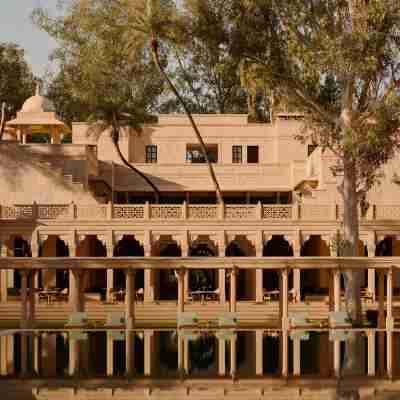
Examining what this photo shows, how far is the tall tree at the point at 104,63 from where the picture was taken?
104ft

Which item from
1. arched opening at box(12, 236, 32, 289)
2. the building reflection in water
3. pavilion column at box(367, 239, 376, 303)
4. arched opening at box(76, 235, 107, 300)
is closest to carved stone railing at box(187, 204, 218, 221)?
arched opening at box(76, 235, 107, 300)

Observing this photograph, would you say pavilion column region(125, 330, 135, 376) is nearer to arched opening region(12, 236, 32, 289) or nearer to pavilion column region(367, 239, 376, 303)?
pavilion column region(367, 239, 376, 303)

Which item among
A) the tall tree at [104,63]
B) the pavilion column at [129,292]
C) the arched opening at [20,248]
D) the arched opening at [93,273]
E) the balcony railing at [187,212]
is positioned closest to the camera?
the pavilion column at [129,292]

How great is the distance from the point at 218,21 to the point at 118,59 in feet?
33.7

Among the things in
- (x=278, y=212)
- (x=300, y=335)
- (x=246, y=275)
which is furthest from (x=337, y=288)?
(x=246, y=275)

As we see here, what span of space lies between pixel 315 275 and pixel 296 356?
18.7 m

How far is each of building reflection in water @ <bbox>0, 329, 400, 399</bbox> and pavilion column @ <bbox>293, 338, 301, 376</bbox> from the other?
0.03m

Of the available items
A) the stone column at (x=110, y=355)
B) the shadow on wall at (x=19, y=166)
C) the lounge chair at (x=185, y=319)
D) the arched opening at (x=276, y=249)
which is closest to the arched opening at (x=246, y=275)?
the arched opening at (x=276, y=249)

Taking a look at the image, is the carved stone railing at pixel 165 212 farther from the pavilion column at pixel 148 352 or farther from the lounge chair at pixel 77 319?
the lounge chair at pixel 77 319

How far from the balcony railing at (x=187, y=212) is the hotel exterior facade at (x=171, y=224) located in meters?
0.05

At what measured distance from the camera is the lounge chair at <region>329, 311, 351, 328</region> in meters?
24.6

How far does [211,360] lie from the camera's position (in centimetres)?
2184

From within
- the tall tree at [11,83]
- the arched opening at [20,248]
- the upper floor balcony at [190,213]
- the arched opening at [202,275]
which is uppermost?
the tall tree at [11,83]

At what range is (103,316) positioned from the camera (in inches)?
1303
